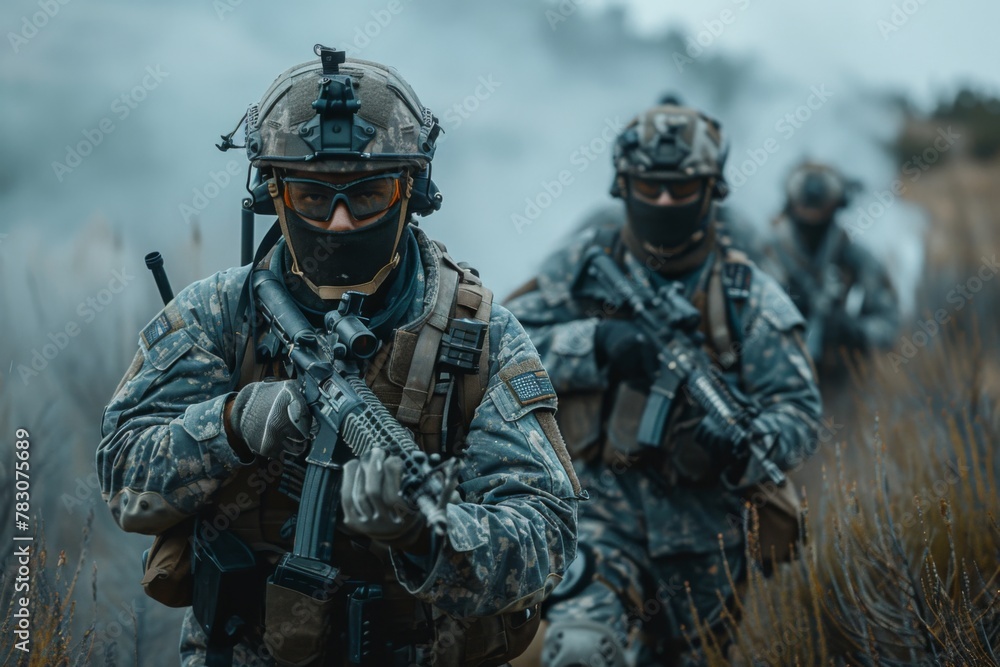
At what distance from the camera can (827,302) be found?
1130 cm

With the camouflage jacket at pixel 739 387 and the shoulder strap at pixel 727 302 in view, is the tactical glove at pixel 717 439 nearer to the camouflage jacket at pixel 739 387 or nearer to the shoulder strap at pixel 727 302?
the camouflage jacket at pixel 739 387

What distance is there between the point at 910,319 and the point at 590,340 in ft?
26.6

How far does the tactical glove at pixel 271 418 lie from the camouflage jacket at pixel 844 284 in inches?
315

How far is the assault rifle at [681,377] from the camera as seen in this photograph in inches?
228

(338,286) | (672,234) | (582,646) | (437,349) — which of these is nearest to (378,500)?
(437,349)

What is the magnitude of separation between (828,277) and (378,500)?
9.08 metres

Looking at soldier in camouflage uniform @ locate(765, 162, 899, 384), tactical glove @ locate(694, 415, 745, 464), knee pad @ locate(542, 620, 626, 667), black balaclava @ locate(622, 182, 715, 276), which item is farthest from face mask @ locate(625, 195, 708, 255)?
soldier in camouflage uniform @ locate(765, 162, 899, 384)

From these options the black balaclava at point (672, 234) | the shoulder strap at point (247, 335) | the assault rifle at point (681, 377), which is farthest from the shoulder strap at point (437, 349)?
the black balaclava at point (672, 234)

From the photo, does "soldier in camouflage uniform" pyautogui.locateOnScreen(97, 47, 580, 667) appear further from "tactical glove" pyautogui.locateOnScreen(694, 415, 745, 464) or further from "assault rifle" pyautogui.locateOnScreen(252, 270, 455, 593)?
"tactical glove" pyautogui.locateOnScreen(694, 415, 745, 464)

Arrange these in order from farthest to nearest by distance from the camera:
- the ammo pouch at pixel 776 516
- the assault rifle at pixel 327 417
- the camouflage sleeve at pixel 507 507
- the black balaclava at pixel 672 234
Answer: the black balaclava at pixel 672 234 < the ammo pouch at pixel 776 516 < the assault rifle at pixel 327 417 < the camouflage sleeve at pixel 507 507

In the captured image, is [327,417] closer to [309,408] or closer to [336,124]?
[309,408]

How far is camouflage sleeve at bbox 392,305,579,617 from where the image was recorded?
311 centimetres

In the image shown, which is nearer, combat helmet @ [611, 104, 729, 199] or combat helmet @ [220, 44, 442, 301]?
combat helmet @ [220, 44, 442, 301]

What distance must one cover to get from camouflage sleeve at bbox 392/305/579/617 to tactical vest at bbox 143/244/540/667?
9cm
